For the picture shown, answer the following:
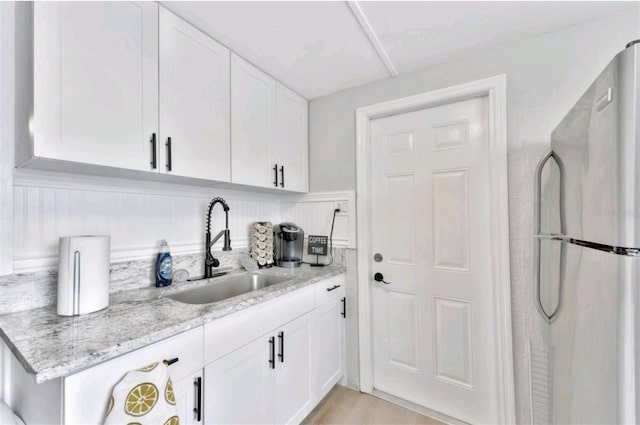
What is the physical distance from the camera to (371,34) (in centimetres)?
152

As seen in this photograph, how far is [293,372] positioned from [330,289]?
57 centimetres

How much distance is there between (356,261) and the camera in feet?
6.86

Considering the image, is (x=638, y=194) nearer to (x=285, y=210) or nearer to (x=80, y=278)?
(x=80, y=278)

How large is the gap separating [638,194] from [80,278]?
1804mm

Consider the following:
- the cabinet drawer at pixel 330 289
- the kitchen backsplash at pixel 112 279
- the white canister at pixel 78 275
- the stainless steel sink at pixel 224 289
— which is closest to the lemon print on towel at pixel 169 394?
the white canister at pixel 78 275

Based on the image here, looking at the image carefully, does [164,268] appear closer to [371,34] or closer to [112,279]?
[112,279]

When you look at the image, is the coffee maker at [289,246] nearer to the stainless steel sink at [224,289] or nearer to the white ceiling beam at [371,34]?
the stainless steel sink at [224,289]

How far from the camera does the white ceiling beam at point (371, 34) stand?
133cm

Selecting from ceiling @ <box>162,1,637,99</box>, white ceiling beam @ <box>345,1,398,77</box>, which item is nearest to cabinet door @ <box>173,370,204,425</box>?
ceiling @ <box>162,1,637,99</box>

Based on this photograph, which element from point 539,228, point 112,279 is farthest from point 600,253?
point 112,279

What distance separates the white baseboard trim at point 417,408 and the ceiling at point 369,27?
2.34 m

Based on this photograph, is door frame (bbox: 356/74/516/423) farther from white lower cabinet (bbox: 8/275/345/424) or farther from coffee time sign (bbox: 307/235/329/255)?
coffee time sign (bbox: 307/235/329/255)

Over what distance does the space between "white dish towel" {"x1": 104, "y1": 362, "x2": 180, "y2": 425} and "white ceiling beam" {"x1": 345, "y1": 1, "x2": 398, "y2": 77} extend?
5.63ft

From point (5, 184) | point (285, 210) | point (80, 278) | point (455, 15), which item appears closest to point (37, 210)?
point (5, 184)
